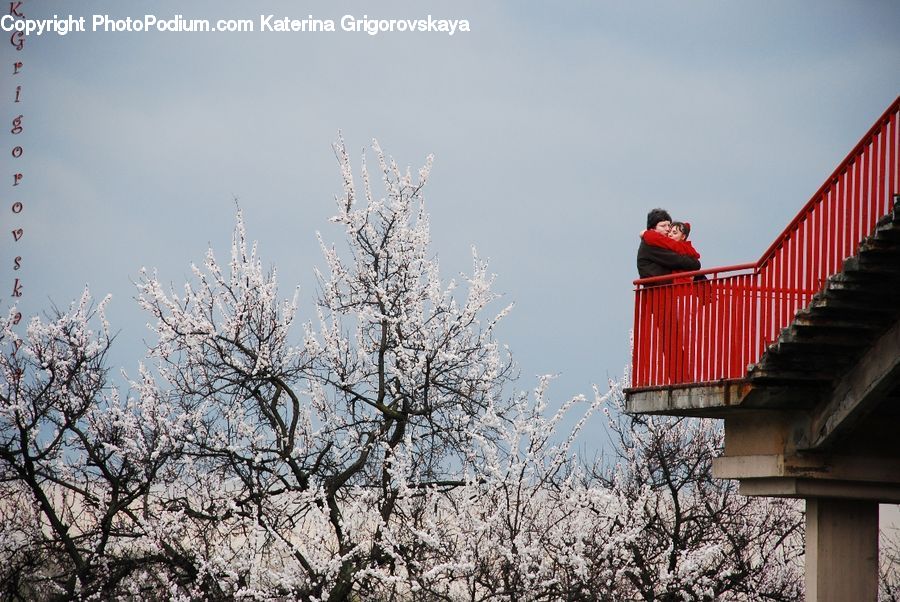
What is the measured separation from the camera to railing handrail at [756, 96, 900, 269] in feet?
30.2

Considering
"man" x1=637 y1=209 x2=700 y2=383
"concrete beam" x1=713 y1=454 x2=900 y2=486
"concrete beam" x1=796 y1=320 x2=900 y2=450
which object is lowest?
"concrete beam" x1=713 y1=454 x2=900 y2=486

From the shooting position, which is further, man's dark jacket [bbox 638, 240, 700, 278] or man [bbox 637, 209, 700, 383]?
man's dark jacket [bbox 638, 240, 700, 278]

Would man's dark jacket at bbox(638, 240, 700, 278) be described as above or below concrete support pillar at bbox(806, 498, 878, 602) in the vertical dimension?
above

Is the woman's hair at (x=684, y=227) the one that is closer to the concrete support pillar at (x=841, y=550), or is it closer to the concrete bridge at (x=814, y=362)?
the concrete bridge at (x=814, y=362)

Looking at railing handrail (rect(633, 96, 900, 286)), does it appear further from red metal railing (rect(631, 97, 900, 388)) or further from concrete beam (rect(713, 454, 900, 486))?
concrete beam (rect(713, 454, 900, 486))

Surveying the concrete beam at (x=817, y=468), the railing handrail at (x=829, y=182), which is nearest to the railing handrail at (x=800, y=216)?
the railing handrail at (x=829, y=182)

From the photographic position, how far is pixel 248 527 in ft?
45.9

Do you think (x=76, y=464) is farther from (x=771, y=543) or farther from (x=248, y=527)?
(x=771, y=543)

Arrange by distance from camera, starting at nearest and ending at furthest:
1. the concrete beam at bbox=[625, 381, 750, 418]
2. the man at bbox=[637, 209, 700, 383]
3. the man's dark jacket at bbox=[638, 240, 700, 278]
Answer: the concrete beam at bbox=[625, 381, 750, 418], the man at bbox=[637, 209, 700, 383], the man's dark jacket at bbox=[638, 240, 700, 278]

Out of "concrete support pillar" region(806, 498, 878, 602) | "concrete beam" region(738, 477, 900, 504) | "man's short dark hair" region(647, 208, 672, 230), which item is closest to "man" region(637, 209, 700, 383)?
"man's short dark hair" region(647, 208, 672, 230)

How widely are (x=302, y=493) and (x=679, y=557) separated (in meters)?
6.12

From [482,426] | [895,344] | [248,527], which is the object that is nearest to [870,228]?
[895,344]

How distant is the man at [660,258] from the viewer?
472 inches

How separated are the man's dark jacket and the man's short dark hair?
24 centimetres
